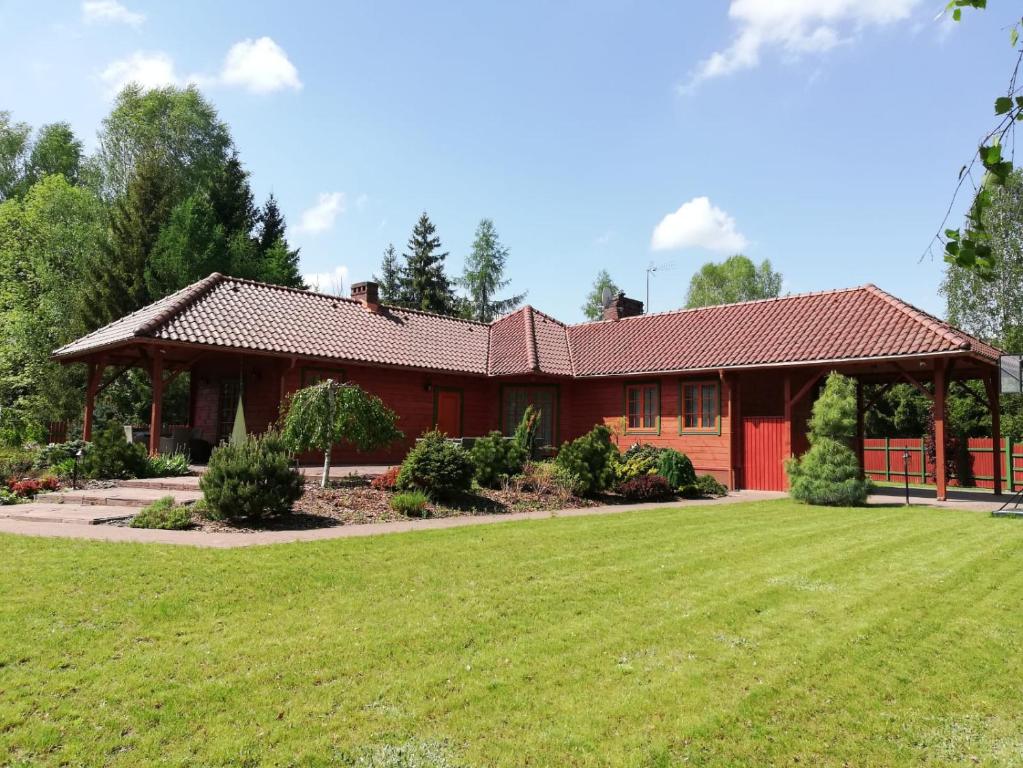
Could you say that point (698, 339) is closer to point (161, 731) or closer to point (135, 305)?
point (161, 731)

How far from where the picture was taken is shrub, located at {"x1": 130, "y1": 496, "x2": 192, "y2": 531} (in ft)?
30.6

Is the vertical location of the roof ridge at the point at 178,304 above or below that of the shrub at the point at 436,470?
above

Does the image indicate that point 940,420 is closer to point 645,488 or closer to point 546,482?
point 645,488

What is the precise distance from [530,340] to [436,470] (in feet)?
34.9

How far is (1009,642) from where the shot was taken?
5.08m

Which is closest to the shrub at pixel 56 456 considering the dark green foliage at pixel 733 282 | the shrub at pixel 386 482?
the shrub at pixel 386 482

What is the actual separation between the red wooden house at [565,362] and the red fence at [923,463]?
377 centimetres

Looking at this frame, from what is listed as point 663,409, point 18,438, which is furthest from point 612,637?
point 18,438

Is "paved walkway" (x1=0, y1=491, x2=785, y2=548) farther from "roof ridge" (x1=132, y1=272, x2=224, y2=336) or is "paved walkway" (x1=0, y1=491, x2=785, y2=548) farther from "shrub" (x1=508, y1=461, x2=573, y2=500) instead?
"roof ridge" (x1=132, y1=272, x2=224, y2=336)

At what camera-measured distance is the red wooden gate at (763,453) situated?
17.1 metres

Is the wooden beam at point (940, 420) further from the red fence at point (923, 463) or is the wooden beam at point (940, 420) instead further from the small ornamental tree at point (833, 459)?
the red fence at point (923, 463)

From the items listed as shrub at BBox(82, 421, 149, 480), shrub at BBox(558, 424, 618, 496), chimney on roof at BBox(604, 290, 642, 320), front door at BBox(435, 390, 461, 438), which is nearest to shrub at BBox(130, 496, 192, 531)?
shrub at BBox(82, 421, 149, 480)

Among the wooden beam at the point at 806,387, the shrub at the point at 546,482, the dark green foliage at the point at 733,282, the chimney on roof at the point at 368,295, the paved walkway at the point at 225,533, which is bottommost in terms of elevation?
the paved walkway at the point at 225,533

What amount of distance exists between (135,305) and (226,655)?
28.6 m
